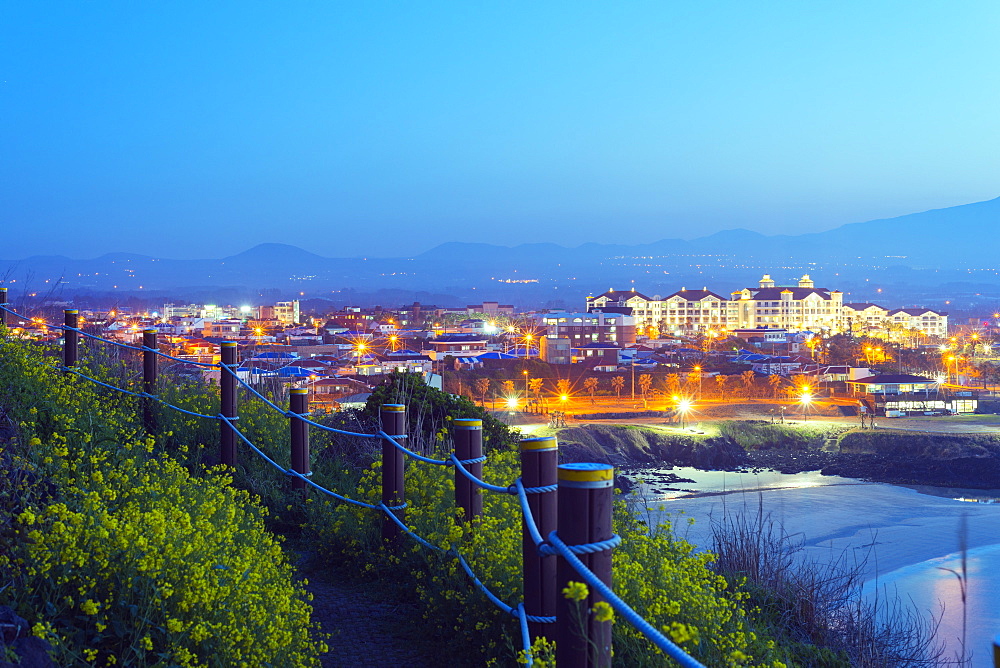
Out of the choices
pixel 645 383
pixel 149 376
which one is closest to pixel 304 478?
pixel 149 376

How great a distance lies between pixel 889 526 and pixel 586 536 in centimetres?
2782

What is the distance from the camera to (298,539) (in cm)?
633

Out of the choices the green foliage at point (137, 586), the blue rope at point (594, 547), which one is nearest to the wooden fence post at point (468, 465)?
the green foliage at point (137, 586)

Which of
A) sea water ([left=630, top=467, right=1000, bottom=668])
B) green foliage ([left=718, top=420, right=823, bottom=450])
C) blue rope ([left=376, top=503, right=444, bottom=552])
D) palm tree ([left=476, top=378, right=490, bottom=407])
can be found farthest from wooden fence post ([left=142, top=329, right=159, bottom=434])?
palm tree ([left=476, top=378, right=490, bottom=407])

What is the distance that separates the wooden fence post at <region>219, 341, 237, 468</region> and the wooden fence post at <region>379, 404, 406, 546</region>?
6.64ft

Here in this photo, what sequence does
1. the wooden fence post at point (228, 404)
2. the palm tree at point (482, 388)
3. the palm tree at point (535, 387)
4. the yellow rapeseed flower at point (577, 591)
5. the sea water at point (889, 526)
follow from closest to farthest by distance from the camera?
the yellow rapeseed flower at point (577, 591), the wooden fence post at point (228, 404), the sea water at point (889, 526), the palm tree at point (482, 388), the palm tree at point (535, 387)

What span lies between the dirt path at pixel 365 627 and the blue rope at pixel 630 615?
6.36ft

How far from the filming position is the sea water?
15461 mm

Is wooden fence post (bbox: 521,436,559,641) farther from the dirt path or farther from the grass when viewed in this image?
the grass

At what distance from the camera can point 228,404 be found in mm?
6961

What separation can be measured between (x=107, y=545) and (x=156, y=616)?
1.10 ft

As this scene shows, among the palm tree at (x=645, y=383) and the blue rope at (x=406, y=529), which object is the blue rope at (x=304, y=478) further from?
the palm tree at (x=645, y=383)

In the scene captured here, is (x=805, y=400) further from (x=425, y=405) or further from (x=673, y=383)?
(x=425, y=405)

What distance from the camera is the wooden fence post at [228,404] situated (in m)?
6.88
